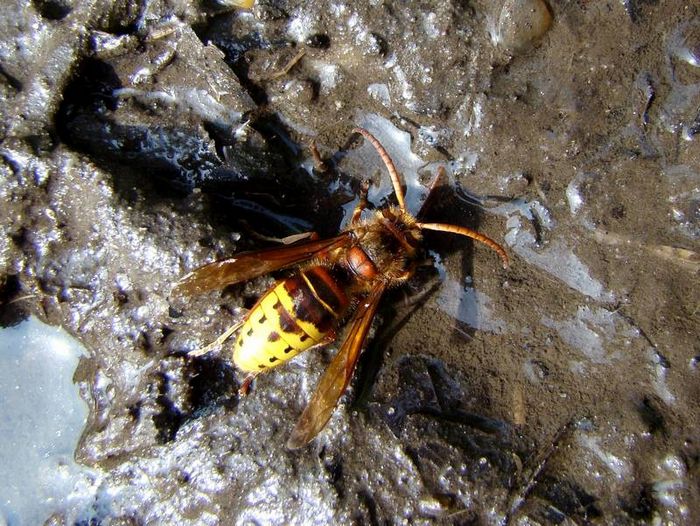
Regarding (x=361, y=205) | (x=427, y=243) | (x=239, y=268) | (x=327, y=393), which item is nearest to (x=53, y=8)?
(x=239, y=268)

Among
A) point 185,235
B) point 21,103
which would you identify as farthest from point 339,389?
point 21,103

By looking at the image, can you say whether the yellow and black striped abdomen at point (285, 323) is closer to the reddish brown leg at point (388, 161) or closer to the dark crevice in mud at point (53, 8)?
the reddish brown leg at point (388, 161)

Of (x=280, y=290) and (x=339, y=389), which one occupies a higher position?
(x=280, y=290)

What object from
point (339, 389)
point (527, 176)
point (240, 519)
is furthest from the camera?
point (527, 176)

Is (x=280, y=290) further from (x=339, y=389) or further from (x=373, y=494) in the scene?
(x=373, y=494)

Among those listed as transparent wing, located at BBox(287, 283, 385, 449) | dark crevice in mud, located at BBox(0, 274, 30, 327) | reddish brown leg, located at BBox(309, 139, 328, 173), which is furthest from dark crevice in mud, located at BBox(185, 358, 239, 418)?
reddish brown leg, located at BBox(309, 139, 328, 173)

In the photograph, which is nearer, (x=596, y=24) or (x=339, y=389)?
(x=339, y=389)
